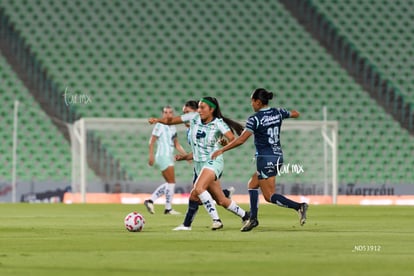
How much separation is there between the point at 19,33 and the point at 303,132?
446 inches

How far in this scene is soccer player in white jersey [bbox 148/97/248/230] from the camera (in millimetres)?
14617

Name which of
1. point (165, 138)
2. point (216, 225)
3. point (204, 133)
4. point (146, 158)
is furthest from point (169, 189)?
point (146, 158)

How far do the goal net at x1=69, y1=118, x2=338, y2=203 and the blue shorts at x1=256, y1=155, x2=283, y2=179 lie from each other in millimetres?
15080

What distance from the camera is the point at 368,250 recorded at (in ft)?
35.0

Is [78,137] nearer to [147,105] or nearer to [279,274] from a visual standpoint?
[147,105]

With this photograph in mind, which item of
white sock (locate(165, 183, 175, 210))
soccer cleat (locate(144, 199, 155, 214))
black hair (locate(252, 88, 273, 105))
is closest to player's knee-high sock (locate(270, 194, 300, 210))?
black hair (locate(252, 88, 273, 105))

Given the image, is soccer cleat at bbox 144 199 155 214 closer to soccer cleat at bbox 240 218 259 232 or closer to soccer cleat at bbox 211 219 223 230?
soccer cleat at bbox 211 219 223 230

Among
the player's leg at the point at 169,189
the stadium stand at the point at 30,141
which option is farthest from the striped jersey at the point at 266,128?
the stadium stand at the point at 30,141

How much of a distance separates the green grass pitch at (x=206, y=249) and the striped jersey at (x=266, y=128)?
1.21m

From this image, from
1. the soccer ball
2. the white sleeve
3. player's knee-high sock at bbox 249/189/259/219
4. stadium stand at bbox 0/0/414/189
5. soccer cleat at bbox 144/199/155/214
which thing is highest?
stadium stand at bbox 0/0/414/189

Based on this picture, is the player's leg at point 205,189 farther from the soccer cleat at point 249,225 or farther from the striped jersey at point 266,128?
Result: the striped jersey at point 266,128

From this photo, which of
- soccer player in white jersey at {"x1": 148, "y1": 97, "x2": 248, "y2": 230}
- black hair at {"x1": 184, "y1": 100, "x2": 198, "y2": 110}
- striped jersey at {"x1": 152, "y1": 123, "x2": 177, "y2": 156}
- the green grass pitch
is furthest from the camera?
striped jersey at {"x1": 152, "y1": 123, "x2": 177, "y2": 156}

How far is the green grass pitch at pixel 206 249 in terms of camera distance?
8727mm

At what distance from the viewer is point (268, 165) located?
48.8 ft
